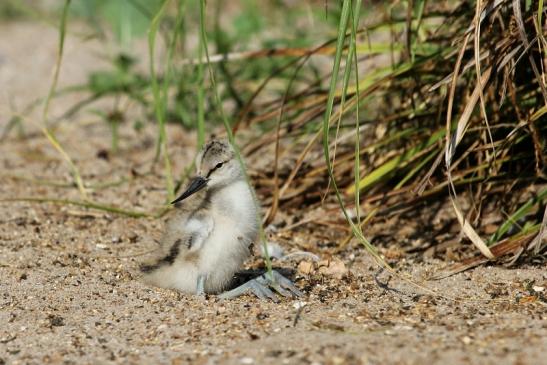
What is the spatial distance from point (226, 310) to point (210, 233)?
301mm

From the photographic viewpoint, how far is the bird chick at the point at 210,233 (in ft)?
10.2

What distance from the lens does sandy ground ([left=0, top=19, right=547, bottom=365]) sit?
2.50 metres

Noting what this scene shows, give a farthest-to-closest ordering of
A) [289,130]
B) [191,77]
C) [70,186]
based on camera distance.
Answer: [191,77] < [70,186] < [289,130]

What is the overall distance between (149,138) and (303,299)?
8.28 feet

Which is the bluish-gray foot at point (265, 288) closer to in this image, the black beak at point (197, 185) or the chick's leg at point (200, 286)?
the chick's leg at point (200, 286)

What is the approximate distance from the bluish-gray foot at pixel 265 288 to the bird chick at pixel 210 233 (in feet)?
0.25

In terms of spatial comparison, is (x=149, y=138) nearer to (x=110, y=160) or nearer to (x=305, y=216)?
(x=110, y=160)

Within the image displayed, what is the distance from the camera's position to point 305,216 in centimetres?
402

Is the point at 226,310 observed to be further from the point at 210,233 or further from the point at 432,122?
the point at 432,122

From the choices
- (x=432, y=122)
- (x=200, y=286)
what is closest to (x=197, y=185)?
(x=200, y=286)

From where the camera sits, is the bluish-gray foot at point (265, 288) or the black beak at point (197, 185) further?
the black beak at point (197, 185)

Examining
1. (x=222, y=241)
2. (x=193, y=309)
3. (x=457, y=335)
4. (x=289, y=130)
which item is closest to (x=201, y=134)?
(x=289, y=130)

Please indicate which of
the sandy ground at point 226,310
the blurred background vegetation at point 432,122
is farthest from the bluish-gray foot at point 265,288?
the blurred background vegetation at point 432,122

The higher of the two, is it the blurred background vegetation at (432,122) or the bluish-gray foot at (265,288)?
the blurred background vegetation at (432,122)
